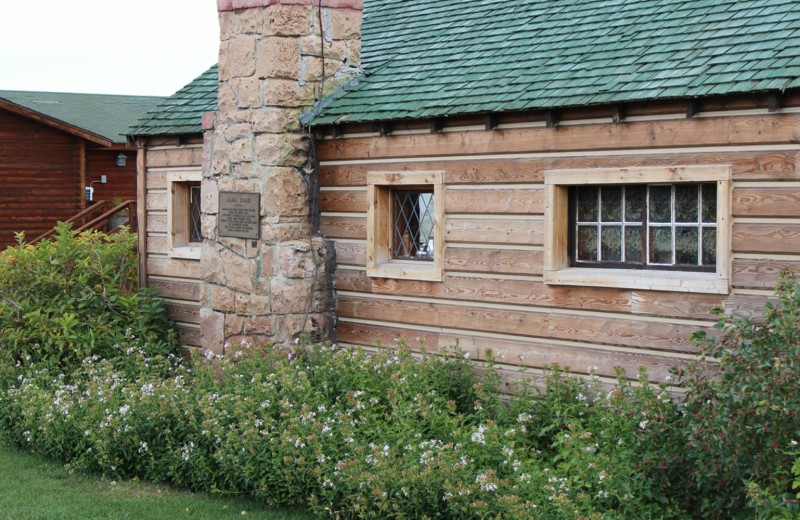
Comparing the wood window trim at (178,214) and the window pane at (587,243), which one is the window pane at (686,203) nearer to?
the window pane at (587,243)

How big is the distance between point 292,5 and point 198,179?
2951 mm

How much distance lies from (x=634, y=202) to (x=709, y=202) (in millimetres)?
685

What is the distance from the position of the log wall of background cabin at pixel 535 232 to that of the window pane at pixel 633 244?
35cm

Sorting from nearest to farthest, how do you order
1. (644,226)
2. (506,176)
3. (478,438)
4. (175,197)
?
(478,438)
(644,226)
(506,176)
(175,197)

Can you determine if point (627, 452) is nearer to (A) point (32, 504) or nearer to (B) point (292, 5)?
(A) point (32, 504)

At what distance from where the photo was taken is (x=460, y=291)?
9516 millimetres

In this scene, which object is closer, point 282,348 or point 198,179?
point 282,348

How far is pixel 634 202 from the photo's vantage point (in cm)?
847

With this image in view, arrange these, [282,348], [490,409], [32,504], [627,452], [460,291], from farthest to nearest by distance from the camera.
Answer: [282,348] < [460,291] < [490,409] < [32,504] < [627,452]

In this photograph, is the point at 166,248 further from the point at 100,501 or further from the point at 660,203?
the point at 660,203

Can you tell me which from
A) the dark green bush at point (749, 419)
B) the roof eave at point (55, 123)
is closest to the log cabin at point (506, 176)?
the dark green bush at point (749, 419)

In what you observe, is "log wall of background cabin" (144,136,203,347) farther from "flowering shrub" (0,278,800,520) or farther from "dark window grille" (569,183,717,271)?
"dark window grille" (569,183,717,271)

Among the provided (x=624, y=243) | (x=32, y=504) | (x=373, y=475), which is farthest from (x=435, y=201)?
(x=32, y=504)

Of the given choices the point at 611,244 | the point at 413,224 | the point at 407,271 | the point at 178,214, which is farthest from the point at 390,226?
the point at 178,214
